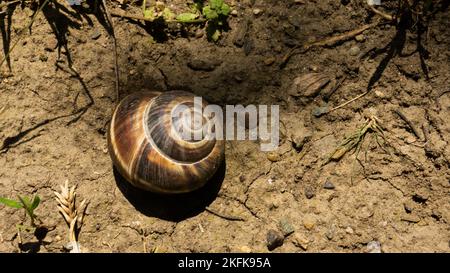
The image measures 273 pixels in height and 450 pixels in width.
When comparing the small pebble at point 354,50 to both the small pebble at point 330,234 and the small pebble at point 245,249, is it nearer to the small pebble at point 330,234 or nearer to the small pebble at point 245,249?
the small pebble at point 330,234

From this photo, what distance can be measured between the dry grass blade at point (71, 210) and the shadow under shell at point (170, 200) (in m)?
0.29

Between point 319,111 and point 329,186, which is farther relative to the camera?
point 319,111

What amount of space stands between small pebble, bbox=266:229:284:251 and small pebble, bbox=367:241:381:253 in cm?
54

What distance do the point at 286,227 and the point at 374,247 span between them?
560mm

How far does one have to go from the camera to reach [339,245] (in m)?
3.46

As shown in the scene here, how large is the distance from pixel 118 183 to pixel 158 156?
0.48 metres

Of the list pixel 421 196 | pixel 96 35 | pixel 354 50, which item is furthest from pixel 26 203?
pixel 421 196

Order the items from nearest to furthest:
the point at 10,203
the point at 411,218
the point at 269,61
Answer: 1. the point at 10,203
2. the point at 411,218
3. the point at 269,61

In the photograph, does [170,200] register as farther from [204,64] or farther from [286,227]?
[204,64]

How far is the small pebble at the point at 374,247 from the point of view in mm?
3422

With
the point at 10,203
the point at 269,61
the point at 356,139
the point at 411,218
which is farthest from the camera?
the point at 269,61

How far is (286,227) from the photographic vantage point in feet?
11.5

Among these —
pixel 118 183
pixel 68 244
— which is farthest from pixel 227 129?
pixel 68 244

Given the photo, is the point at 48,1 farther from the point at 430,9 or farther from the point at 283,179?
the point at 430,9
